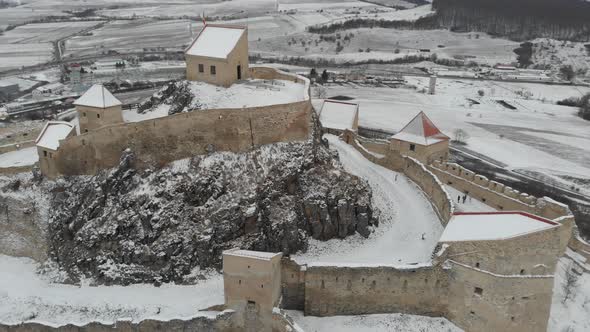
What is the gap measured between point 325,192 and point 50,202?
65.6 feet

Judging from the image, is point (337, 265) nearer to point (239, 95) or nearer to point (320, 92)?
point (239, 95)

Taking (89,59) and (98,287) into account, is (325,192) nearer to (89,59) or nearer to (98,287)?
(98,287)

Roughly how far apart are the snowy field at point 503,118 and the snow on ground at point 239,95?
3202cm

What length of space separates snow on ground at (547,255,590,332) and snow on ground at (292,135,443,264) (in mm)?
8497

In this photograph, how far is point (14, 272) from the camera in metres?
35.2

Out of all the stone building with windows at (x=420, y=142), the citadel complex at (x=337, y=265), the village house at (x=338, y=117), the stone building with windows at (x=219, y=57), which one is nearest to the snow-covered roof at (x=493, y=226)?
the citadel complex at (x=337, y=265)

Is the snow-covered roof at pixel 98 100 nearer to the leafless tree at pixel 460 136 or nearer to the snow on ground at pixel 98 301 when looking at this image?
the snow on ground at pixel 98 301

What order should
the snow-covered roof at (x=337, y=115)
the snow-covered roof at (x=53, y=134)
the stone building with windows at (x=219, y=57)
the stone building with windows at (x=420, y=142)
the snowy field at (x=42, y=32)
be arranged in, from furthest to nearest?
the snowy field at (x=42, y=32)
the snow-covered roof at (x=337, y=115)
the stone building with windows at (x=420, y=142)
the stone building with windows at (x=219, y=57)
the snow-covered roof at (x=53, y=134)

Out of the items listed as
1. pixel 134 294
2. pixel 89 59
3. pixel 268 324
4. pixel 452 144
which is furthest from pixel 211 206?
pixel 89 59

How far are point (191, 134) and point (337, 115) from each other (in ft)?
70.2

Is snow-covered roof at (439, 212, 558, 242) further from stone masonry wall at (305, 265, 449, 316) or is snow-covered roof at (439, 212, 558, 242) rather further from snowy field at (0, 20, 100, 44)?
snowy field at (0, 20, 100, 44)

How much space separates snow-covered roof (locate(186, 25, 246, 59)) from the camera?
39.7 metres

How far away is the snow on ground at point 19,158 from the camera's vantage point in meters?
41.8

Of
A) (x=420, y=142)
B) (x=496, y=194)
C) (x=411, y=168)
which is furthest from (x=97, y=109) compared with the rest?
(x=496, y=194)
